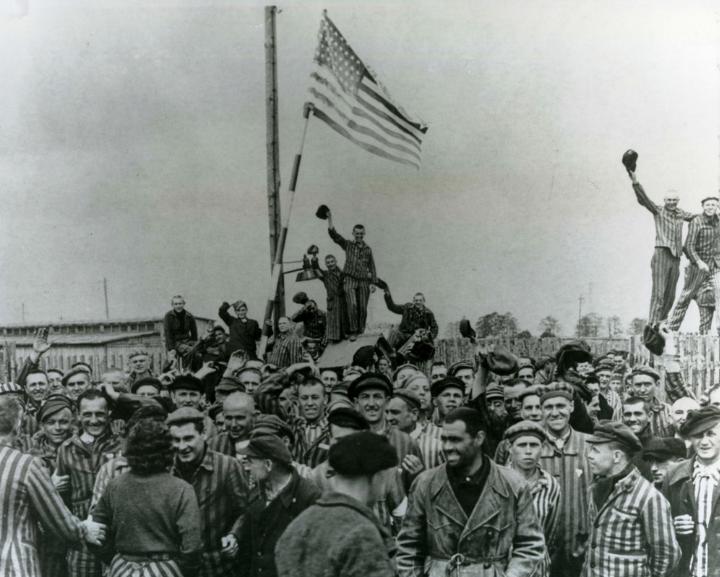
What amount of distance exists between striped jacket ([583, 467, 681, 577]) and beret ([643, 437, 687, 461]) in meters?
0.66

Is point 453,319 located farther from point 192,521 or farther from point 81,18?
point 81,18

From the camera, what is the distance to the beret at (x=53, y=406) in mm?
5652

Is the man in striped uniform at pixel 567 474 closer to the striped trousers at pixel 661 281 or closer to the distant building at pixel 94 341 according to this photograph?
the striped trousers at pixel 661 281

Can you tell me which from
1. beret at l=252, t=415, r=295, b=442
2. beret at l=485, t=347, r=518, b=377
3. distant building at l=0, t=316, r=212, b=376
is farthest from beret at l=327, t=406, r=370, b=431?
distant building at l=0, t=316, r=212, b=376

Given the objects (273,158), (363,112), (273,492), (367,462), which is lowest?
(273,492)

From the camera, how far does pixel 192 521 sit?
4242 mm

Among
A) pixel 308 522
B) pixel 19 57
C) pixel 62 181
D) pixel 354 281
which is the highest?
pixel 19 57

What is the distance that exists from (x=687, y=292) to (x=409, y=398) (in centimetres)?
236

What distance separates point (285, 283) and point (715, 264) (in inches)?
128

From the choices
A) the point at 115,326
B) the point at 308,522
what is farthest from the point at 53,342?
the point at 308,522

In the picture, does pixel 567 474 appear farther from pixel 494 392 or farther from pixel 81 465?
pixel 81 465

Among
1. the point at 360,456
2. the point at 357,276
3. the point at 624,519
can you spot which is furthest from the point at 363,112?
the point at 360,456

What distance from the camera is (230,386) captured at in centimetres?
595

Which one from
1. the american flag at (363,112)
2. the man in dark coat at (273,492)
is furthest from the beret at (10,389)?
the american flag at (363,112)
